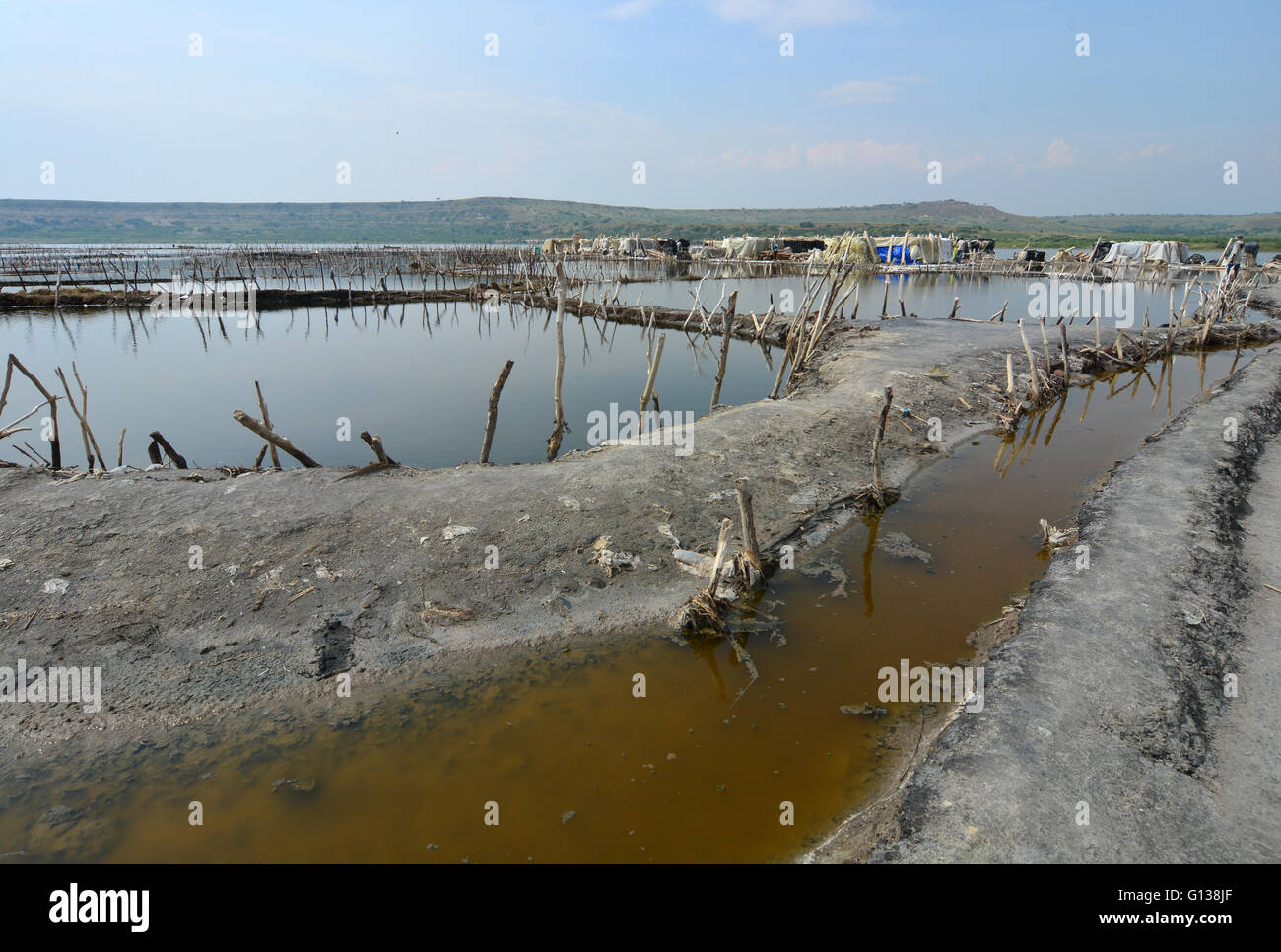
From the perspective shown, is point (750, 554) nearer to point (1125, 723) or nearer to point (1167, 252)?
point (1125, 723)

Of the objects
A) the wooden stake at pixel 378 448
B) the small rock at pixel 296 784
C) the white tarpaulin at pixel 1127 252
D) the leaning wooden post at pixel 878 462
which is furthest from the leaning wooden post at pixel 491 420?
the white tarpaulin at pixel 1127 252

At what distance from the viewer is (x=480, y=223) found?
145 meters

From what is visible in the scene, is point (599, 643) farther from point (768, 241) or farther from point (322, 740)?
point (768, 241)

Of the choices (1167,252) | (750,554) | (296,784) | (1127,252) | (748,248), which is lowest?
(296,784)

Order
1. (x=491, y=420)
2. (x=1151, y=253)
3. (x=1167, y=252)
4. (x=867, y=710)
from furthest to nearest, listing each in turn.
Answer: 1. (x=1151, y=253)
2. (x=1167, y=252)
3. (x=491, y=420)
4. (x=867, y=710)

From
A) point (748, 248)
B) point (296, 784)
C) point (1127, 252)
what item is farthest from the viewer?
point (748, 248)

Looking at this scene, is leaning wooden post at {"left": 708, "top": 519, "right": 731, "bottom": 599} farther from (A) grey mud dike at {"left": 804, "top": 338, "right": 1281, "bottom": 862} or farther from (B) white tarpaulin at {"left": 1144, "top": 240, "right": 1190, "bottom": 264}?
(B) white tarpaulin at {"left": 1144, "top": 240, "right": 1190, "bottom": 264}

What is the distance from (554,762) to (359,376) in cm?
1506

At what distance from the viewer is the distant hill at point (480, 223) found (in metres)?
112

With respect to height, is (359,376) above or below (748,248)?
below

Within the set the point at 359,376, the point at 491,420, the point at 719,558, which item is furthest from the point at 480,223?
the point at 719,558

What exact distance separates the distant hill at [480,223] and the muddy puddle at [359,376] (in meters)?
86.6

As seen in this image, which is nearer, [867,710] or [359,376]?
[867,710]

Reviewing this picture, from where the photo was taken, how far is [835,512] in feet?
27.5
